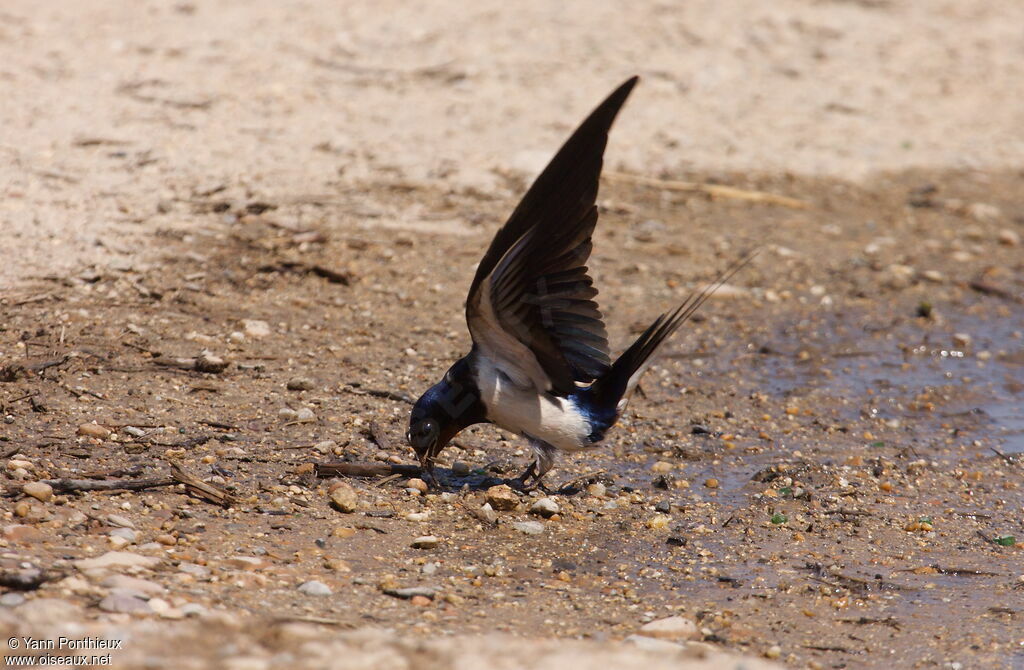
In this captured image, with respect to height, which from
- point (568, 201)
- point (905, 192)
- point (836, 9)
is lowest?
point (905, 192)

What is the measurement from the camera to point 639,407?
5117 mm

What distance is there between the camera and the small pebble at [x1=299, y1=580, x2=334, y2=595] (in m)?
3.34

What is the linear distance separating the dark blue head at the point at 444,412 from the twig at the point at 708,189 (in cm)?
352

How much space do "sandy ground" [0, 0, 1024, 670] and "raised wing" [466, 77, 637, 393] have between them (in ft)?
1.80

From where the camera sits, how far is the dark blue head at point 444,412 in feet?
13.5

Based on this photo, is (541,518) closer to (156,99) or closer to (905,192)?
(156,99)

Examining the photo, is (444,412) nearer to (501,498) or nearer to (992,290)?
(501,498)

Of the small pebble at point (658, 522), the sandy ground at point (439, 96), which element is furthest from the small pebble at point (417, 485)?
the sandy ground at point (439, 96)

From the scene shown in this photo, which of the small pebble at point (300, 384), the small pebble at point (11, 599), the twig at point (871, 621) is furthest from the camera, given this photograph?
the small pebble at point (300, 384)

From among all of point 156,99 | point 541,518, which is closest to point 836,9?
point 156,99

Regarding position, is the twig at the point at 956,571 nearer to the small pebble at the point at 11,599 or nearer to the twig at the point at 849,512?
the twig at the point at 849,512

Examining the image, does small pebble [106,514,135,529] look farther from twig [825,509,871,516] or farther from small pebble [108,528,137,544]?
twig [825,509,871,516]

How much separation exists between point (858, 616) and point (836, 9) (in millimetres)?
7204
